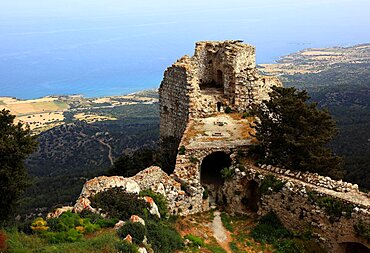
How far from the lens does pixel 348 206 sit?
1139 centimetres

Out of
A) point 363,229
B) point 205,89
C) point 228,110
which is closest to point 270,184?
point 363,229

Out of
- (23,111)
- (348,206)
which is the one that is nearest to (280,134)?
(348,206)

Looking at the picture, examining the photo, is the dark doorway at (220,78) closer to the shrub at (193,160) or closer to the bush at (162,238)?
the shrub at (193,160)

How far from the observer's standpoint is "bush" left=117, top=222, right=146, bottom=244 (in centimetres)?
958

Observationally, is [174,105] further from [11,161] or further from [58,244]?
[58,244]

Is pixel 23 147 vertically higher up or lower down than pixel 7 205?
higher up

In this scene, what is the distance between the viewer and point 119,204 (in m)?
11.6

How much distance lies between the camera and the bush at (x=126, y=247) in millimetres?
8609

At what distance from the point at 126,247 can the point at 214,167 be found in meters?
9.16

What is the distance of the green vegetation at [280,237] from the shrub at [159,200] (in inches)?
109

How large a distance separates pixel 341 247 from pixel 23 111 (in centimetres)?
12735

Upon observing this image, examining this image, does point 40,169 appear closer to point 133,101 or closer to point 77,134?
point 77,134

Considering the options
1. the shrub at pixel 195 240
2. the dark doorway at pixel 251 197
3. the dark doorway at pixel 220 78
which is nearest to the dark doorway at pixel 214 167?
the dark doorway at pixel 251 197

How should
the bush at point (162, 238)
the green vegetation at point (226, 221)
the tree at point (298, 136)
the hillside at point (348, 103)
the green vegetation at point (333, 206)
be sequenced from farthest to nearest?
the hillside at point (348, 103), the tree at point (298, 136), the green vegetation at point (226, 221), the green vegetation at point (333, 206), the bush at point (162, 238)
